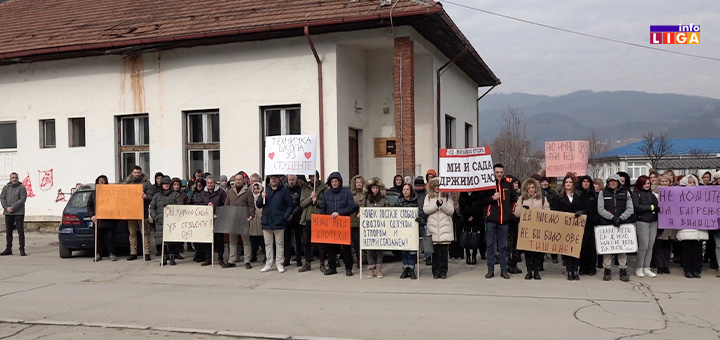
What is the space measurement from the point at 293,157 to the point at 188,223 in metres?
2.64

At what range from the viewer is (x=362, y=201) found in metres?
11.2

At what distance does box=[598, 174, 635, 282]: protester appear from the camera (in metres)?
10.2

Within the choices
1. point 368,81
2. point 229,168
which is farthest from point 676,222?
point 229,168

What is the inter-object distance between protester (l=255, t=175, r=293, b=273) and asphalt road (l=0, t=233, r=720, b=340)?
41cm

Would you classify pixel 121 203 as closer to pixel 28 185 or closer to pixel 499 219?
pixel 499 219

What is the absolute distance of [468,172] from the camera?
10594 mm

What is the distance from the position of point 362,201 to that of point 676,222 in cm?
542

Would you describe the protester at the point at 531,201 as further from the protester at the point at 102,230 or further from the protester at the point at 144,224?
the protester at the point at 102,230

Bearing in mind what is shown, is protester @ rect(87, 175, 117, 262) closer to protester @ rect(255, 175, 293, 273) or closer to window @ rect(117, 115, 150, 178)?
protester @ rect(255, 175, 293, 273)

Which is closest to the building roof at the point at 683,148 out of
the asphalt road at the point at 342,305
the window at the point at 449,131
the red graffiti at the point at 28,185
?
the window at the point at 449,131

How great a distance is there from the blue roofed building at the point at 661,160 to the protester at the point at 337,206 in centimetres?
5009

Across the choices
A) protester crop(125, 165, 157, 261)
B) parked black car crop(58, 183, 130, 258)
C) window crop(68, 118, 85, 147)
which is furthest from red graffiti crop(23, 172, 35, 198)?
protester crop(125, 165, 157, 261)

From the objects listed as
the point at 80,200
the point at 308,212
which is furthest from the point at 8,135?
the point at 308,212

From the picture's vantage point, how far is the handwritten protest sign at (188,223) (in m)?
12.2
